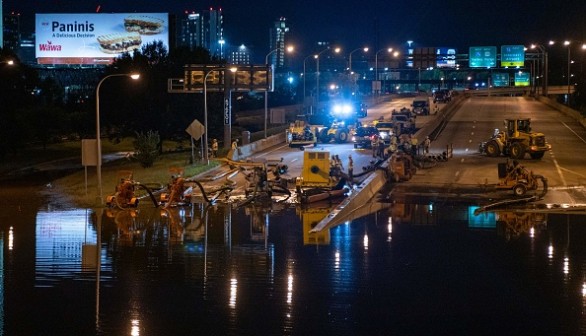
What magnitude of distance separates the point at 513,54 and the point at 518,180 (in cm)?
10653

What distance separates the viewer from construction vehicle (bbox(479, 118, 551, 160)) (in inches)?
1980

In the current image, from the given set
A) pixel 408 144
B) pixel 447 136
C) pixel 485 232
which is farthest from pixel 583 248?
pixel 447 136

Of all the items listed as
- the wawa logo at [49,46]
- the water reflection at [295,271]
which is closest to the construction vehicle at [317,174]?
the water reflection at [295,271]

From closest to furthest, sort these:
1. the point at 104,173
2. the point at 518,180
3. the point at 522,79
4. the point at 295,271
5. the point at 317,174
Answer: the point at 295,271, the point at 518,180, the point at 317,174, the point at 104,173, the point at 522,79

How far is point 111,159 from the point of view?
68.4 m

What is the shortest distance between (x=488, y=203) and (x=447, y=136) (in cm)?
3535

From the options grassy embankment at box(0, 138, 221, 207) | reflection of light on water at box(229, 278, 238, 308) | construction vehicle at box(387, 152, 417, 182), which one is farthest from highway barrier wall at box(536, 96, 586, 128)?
reflection of light on water at box(229, 278, 238, 308)

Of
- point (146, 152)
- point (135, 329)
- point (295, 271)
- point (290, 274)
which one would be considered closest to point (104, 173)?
point (146, 152)

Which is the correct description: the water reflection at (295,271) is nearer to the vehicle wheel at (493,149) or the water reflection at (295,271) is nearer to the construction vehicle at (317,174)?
the construction vehicle at (317,174)

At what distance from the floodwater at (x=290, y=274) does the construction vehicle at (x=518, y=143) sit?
19621 millimetres

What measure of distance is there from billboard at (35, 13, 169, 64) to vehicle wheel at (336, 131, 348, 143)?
45.4 metres

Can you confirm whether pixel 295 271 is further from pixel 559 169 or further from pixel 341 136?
pixel 341 136

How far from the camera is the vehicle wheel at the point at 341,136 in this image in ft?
214

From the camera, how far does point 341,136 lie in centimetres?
6544
